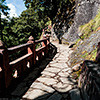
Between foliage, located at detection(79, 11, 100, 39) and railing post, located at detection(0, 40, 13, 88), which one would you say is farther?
foliage, located at detection(79, 11, 100, 39)

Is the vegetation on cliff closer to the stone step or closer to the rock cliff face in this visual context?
the stone step

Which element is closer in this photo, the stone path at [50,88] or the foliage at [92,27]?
the stone path at [50,88]

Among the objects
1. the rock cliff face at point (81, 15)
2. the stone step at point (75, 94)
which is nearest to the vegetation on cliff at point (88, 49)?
the stone step at point (75, 94)

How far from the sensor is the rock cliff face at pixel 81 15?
358 inches

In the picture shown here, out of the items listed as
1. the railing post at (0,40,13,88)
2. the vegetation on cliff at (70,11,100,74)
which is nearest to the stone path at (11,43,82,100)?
the railing post at (0,40,13,88)

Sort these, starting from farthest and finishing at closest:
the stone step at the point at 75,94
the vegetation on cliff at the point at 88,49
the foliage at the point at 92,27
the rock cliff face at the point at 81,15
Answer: the rock cliff face at the point at 81,15, the foliage at the point at 92,27, the vegetation on cliff at the point at 88,49, the stone step at the point at 75,94

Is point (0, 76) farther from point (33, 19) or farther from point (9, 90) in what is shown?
point (33, 19)

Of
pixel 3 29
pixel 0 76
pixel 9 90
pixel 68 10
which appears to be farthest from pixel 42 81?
pixel 3 29

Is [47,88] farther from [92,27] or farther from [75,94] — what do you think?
[92,27]

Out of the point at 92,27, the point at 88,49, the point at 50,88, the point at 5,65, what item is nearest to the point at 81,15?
the point at 92,27

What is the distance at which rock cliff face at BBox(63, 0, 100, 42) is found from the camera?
9102mm

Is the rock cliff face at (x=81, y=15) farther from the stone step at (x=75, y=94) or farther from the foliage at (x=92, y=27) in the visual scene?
the stone step at (x=75, y=94)

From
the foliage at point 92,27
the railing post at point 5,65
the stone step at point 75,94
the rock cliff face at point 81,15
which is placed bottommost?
the stone step at point 75,94

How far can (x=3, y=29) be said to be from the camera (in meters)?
12.7
